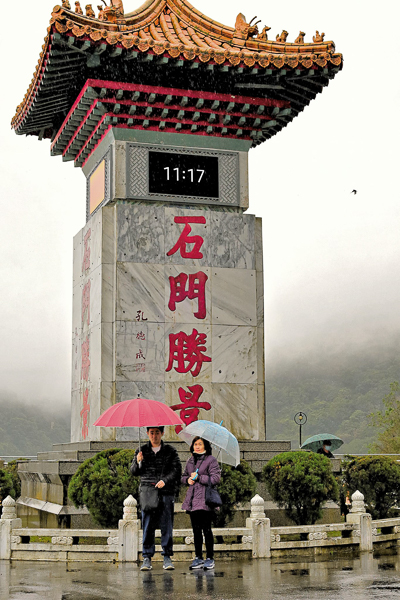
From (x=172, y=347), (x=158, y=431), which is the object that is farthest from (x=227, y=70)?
(x=158, y=431)

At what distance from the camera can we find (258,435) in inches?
651

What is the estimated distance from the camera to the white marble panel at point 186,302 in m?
16.2

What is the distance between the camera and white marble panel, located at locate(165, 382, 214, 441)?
1592cm

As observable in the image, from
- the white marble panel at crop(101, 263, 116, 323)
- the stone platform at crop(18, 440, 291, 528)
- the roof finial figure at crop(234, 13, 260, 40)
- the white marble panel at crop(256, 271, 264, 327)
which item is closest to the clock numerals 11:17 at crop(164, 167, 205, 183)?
the white marble panel at crop(256, 271, 264, 327)

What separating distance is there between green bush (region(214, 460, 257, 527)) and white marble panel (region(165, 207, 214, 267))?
475cm

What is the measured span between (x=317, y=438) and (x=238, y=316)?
9.84ft

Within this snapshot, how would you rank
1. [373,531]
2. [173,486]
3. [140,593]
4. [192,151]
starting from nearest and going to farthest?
[140,593]
[173,486]
[373,531]
[192,151]

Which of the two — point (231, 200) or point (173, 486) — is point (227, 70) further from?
point (173, 486)

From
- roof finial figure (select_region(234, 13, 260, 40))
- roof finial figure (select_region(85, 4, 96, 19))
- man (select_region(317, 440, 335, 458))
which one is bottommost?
man (select_region(317, 440, 335, 458))

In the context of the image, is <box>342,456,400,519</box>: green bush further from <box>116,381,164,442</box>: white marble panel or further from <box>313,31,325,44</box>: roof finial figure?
<box>313,31,325,44</box>: roof finial figure

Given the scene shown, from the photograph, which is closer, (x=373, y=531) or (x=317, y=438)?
(x=373, y=531)

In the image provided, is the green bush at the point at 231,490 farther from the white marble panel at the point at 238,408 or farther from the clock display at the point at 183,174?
the clock display at the point at 183,174

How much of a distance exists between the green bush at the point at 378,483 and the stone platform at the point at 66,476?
1.44 metres

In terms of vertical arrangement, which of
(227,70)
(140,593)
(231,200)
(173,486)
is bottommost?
(140,593)
